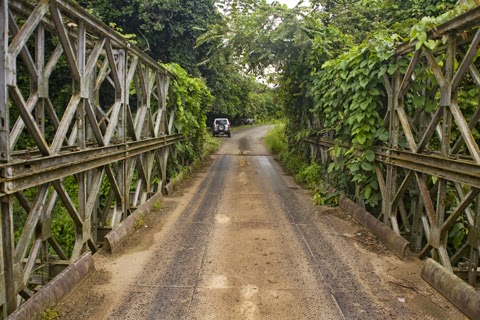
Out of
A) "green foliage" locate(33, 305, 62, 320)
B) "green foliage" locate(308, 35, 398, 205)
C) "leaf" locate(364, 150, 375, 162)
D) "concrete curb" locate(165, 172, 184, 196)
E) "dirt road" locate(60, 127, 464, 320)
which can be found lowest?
"dirt road" locate(60, 127, 464, 320)

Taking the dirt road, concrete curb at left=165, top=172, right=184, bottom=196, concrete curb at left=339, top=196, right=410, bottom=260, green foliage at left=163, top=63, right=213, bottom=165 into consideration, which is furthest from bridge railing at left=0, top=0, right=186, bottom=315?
concrete curb at left=339, top=196, right=410, bottom=260

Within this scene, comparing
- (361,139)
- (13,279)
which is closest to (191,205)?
(361,139)

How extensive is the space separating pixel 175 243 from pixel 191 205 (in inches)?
95.2

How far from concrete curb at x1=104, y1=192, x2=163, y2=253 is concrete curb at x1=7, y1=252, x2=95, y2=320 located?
2.11 feet

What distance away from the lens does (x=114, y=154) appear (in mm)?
5625

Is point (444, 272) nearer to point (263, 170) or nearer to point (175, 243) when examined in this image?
point (175, 243)

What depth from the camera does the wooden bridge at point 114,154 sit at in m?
3.34

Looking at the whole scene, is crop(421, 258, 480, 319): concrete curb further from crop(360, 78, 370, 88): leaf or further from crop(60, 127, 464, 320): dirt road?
crop(360, 78, 370, 88): leaf

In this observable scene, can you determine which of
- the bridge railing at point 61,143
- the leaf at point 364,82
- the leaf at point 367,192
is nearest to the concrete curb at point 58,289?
the bridge railing at point 61,143

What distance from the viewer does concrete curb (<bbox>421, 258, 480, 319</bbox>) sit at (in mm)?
3447

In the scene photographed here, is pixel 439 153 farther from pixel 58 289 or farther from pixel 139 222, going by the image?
pixel 58 289

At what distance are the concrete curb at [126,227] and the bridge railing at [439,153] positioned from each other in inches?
154

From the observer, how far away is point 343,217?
23.7 ft

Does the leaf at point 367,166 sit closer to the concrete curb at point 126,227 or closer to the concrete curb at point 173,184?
the concrete curb at point 126,227
